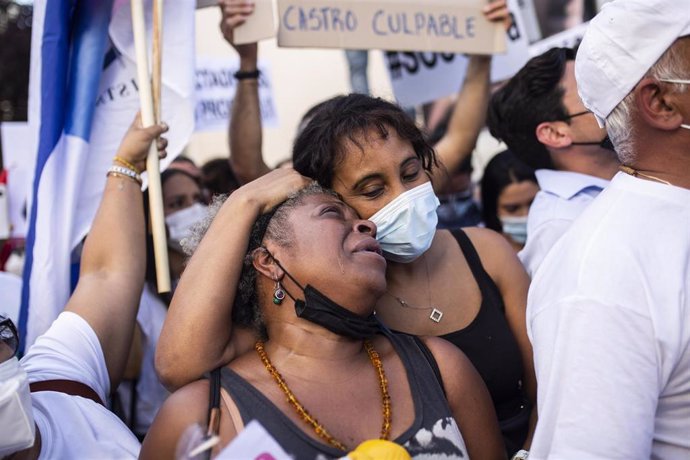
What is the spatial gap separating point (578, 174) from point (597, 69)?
49.4 inches

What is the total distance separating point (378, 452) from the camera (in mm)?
1779

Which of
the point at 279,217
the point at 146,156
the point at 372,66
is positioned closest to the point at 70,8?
the point at 146,156

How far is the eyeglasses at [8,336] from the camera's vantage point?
2.04 meters

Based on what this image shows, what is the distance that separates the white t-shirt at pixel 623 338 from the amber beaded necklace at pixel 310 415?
0.41 metres

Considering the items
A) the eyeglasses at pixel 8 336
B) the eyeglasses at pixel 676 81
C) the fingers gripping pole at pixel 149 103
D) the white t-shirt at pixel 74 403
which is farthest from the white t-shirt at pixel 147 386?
the eyeglasses at pixel 676 81

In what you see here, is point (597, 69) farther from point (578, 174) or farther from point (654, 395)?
point (578, 174)

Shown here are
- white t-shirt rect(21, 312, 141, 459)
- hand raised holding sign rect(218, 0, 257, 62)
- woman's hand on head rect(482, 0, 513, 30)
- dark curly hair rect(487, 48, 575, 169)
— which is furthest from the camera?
woman's hand on head rect(482, 0, 513, 30)

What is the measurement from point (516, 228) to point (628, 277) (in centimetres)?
287

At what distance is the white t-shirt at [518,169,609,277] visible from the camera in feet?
9.76


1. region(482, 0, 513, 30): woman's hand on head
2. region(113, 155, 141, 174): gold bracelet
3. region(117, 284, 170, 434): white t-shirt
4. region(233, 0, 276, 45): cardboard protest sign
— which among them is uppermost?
region(482, 0, 513, 30): woman's hand on head

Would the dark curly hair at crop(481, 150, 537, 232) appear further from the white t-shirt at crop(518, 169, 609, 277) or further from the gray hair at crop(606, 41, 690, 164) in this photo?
the gray hair at crop(606, 41, 690, 164)

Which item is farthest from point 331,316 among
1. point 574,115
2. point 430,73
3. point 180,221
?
point 430,73

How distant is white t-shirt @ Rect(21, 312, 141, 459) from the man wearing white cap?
119 centimetres

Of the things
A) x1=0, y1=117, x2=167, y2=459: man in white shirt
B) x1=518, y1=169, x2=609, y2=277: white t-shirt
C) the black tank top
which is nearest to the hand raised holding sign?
x1=0, y1=117, x2=167, y2=459: man in white shirt
